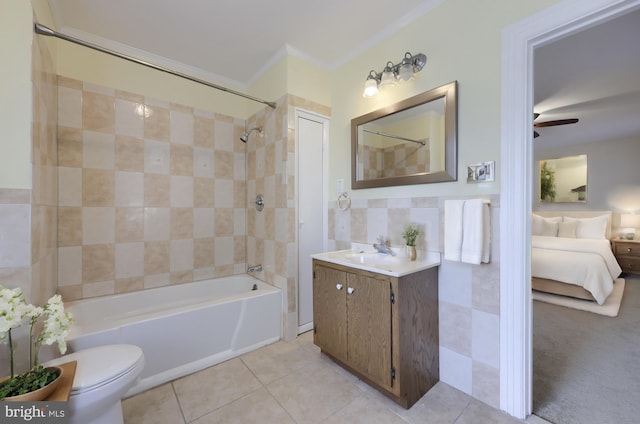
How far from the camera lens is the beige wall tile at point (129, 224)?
7.16 feet

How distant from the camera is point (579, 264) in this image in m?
2.99

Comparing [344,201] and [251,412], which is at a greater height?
[344,201]

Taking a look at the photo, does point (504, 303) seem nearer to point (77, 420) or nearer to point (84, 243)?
point (77, 420)

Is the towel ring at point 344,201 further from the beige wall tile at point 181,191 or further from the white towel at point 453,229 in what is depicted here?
the beige wall tile at point 181,191

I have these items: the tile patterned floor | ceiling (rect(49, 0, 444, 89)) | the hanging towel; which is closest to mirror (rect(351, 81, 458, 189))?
the hanging towel

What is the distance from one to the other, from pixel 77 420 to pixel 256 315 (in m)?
1.17

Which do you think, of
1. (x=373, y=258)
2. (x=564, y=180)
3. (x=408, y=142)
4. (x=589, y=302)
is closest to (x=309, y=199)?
(x=373, y=258)

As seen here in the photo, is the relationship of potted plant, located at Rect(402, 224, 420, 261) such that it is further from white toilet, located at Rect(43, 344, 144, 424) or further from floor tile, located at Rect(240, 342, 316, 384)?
white toilet, located at Rect(43, 344, 144, 424)

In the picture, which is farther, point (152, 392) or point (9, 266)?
point (152, 392)

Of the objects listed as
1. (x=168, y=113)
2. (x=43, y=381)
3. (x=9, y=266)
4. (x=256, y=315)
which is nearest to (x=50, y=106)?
(x=168, y=113)

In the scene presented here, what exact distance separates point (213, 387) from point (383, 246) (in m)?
1.49

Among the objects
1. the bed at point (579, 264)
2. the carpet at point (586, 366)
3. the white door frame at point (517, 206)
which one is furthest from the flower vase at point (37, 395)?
the bed at point (579, 264)

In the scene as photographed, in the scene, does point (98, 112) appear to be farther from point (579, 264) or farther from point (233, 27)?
point (579, 264)

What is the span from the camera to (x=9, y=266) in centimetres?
121
